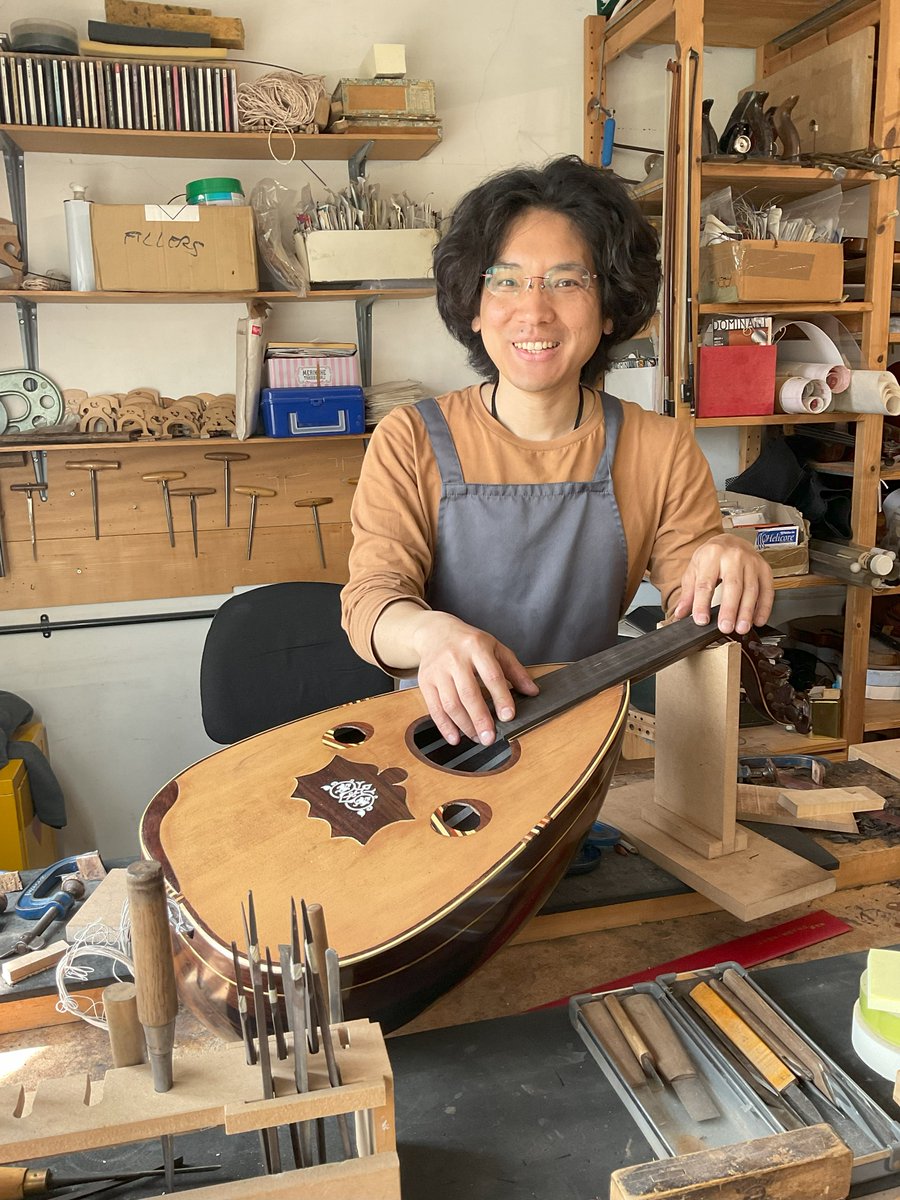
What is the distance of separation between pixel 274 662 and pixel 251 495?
101 cm

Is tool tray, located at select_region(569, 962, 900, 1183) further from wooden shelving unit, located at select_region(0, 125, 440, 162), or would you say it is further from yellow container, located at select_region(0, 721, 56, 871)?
wooden shelving unit, located at select_region(0, 125, 440, 162)

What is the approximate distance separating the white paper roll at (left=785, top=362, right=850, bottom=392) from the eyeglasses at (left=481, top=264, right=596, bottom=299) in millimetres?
1876

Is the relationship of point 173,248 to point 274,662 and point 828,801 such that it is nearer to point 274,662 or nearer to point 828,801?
point 274,662

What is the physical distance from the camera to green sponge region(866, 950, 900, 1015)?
2.92ft

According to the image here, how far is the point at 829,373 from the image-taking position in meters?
3.21

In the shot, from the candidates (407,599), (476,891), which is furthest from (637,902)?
(407,599)

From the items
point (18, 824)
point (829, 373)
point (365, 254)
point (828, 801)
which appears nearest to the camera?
point (828, 801)

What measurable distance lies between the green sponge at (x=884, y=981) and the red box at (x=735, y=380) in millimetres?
2466

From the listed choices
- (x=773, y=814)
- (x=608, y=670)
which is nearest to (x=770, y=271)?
(x=773, y=814)

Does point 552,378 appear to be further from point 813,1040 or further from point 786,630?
point 786,630

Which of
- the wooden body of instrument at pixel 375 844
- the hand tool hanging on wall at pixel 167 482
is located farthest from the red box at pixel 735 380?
the wooden body of instrument at pixel 375 844

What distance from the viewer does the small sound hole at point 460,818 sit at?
0.99 metres

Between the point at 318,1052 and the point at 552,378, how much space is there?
1185 millimetres

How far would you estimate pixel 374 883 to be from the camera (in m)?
0.90
